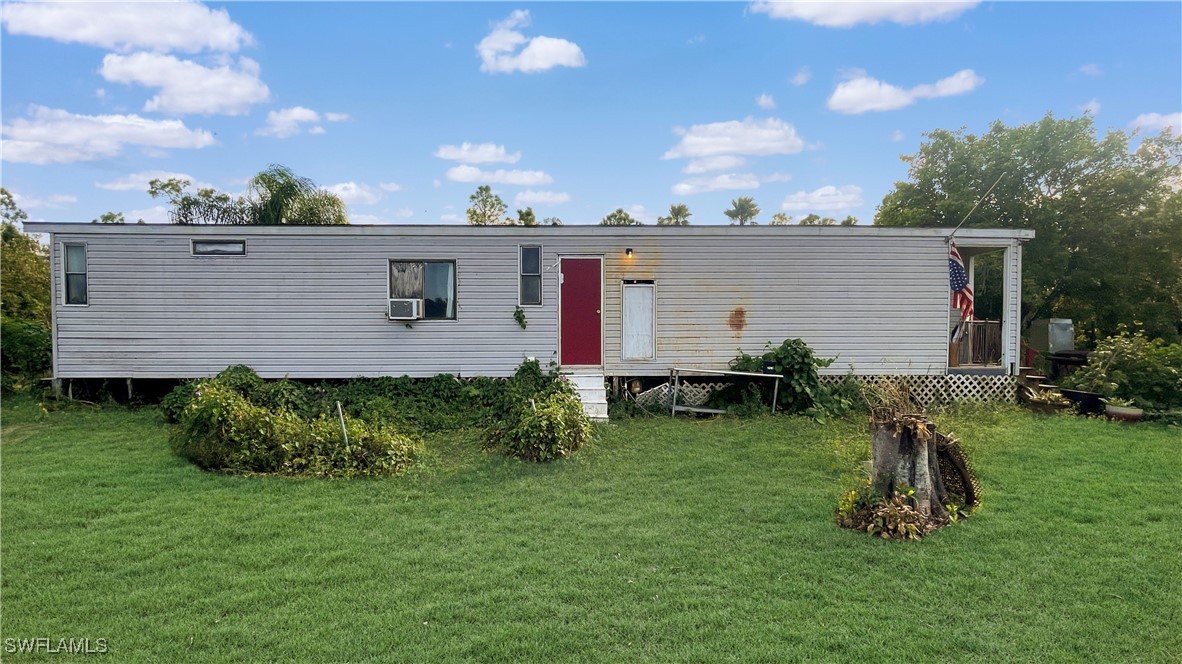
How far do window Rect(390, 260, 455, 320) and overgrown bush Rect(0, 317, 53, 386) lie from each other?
24.9 feet

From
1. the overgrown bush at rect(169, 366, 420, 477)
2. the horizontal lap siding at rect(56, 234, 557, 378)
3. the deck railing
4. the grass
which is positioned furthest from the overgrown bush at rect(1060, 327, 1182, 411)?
the overgrown bush at rect(169, 366, 420, 477)

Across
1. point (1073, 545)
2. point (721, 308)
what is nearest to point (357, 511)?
point (1073, 545)

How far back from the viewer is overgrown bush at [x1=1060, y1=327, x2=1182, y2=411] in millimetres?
8273

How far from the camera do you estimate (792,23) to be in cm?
1093

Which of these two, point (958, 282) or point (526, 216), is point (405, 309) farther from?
point (526, 216)

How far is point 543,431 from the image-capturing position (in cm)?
614

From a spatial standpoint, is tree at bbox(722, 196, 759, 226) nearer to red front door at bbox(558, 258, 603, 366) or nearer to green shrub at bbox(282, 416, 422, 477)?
red front door at bbox(558, 258, 603, 366)

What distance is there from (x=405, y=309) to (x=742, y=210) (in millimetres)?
22005

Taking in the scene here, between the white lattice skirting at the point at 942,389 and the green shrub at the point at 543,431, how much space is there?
2.64m

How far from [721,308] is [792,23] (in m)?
6.15

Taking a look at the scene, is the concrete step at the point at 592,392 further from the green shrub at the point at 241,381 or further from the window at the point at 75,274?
the window at the point at 75,274

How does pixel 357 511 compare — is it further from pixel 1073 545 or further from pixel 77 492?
pixel 1073 545

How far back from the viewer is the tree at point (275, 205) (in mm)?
15297

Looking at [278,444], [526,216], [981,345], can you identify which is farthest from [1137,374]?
[526,216]
